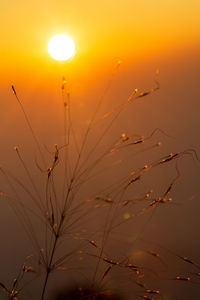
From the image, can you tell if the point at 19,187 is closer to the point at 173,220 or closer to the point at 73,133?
the point at 73,133

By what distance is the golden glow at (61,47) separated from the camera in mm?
1052

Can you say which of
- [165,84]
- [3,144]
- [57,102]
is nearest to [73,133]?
[57,102]

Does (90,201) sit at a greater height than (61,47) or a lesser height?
lesser

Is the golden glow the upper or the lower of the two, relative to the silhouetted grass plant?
upper

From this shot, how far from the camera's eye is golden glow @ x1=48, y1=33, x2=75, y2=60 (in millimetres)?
1052

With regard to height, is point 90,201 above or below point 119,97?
below

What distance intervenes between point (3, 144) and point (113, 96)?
41cm

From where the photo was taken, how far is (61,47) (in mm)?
1051

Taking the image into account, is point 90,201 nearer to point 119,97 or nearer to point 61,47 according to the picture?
point 119,97

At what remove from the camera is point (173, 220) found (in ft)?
3.99

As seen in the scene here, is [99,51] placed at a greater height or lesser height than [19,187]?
greater

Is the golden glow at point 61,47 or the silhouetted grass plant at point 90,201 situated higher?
the golden glow at point 61,47

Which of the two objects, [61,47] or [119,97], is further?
[119,97]

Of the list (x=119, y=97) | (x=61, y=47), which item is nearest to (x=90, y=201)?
(x=119, y=97)
